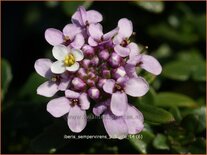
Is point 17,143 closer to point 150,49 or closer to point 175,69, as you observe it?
point 175,69

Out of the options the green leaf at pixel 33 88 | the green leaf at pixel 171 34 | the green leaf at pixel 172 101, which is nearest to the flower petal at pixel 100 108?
the green leaf at pixel 172 101

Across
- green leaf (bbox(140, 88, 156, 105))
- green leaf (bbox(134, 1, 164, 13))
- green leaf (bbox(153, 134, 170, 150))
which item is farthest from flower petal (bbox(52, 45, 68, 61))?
green leaf (bbox(134, 1, 164, 13))

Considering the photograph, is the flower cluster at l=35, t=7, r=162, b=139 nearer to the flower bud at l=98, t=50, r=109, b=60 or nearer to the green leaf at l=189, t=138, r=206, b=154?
the flower bud at l=98, t=50, r=109, b=60

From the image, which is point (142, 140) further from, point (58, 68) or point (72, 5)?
point (72, 5)

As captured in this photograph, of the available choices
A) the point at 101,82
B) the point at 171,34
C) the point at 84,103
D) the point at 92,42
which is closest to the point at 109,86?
the point at 101,82

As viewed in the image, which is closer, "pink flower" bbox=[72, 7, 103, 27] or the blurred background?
"pink flower" bbox=[72, 7, 103, 27]
